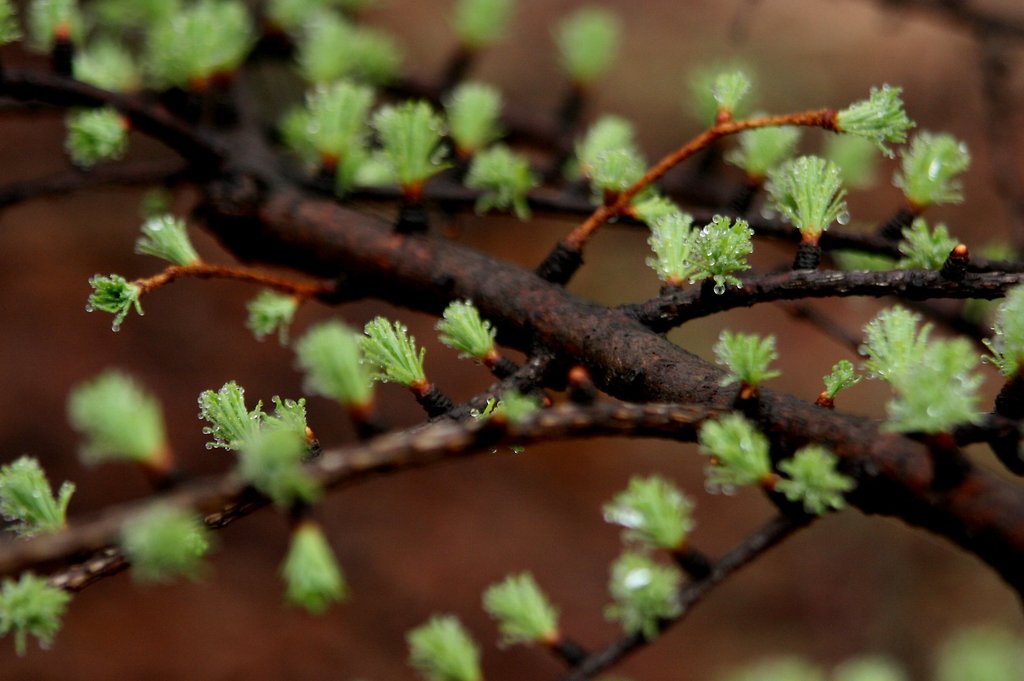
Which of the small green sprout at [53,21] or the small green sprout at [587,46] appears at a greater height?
the small green sprout at [53,21]

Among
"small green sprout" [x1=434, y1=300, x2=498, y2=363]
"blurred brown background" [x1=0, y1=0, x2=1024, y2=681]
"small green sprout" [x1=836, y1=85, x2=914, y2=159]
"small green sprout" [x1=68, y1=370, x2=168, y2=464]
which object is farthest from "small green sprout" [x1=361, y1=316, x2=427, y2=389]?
"blurred brown background" [x1=0, y1=0, x2=1024, y2=681]

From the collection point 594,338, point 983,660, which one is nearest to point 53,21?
point 594,338

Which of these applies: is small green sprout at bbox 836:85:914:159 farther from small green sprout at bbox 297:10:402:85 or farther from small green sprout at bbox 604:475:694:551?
small green sprout at bbox 297:10:402:85

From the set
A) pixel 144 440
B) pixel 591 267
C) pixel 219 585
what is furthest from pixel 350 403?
pixel 591 267

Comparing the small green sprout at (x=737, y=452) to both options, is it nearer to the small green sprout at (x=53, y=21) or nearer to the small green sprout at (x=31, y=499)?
the small green sprout at (x=31, y=499)

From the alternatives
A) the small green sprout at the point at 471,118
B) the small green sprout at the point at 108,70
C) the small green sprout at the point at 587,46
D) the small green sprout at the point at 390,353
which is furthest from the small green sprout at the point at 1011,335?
the small green sprout at the point at 108,70

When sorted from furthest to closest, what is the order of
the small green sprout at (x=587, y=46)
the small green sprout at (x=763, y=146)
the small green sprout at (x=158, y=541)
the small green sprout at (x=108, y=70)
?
the small green sprout at (x=587, y=46) → the small green sprout at (x=108, y=70) → the small green sprout at (x=763, y=146) → the small green sprout at (x=158, y=541)
